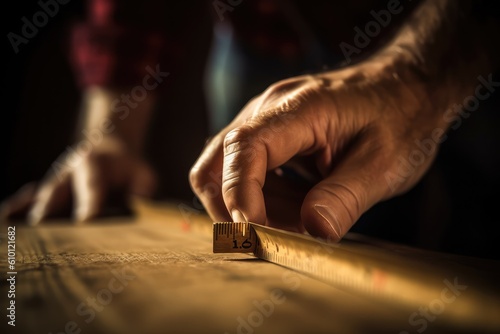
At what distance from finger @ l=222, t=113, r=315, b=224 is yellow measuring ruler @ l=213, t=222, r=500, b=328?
0.04 meters

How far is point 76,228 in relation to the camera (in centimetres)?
139

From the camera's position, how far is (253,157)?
0.81 meters

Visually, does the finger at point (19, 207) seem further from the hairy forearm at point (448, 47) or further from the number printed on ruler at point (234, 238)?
the hairy forearm at point (448, 47)

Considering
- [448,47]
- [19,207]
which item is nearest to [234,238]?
[448,47]

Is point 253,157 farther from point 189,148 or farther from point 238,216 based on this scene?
point 189,148

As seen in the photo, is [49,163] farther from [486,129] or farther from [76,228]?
[486,129]

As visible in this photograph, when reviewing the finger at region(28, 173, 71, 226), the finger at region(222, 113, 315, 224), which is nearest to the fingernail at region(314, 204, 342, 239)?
the finger at region(222, 113, 315, 224)

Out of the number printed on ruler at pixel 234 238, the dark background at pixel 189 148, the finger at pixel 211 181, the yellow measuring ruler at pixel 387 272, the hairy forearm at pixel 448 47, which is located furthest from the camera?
the dark background at pixel 189 148

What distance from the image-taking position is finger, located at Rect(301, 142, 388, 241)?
2.60ft

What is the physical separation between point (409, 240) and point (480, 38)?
0.64 metres

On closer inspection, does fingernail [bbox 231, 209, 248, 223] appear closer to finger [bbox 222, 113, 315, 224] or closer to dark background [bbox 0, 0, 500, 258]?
finger [bbox 222, 113, 315, 224]

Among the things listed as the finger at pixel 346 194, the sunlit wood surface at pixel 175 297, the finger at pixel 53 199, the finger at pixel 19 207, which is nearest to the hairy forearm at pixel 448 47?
the finger at pixel 346 194

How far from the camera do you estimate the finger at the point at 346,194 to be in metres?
0.79

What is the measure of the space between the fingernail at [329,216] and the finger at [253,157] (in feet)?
0.34
